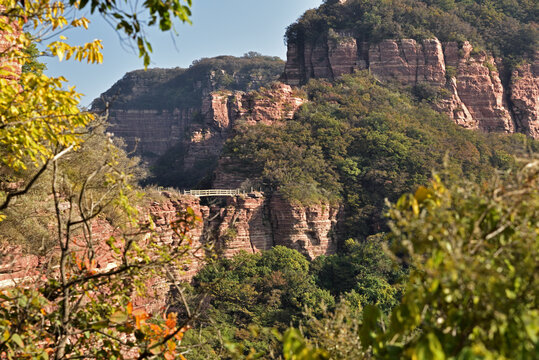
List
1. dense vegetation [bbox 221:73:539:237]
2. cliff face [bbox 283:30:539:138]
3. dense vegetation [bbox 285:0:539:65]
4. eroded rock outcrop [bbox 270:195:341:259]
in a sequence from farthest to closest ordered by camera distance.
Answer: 1. dense vegetation [bbox 285:0:539:65]
2. cliff face [bbox 283:30:539:138]
3. dense vegetation [bbox 221:73:539:237]
4. eroded rock outcrop [bbox 270:195:341:259]

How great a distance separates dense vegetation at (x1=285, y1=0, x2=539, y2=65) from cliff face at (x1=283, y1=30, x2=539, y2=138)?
3.83ft

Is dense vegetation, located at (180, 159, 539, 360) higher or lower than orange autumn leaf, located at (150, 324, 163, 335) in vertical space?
higher

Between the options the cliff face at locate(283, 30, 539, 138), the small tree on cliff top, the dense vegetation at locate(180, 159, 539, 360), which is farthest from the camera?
the cliff face at locate(283, 30, 539, 138)

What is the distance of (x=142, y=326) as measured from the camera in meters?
3.16

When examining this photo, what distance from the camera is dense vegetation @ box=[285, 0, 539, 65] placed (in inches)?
1544

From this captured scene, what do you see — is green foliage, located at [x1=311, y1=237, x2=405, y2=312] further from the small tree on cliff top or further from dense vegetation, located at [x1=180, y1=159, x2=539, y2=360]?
dense vegetation, located at [x1=180, y1=159, x2=539, y2=360]

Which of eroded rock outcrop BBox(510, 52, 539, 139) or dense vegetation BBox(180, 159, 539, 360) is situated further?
eroded rock outcrop BBox(510, 52, 539, 139)

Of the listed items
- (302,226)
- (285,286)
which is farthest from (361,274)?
(302,226)

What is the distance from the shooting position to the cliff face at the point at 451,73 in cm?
3775

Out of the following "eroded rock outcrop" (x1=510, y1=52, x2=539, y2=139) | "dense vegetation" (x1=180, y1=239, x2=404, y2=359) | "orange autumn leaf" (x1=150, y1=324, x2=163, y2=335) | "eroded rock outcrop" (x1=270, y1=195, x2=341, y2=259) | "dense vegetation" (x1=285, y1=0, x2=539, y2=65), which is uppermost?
"dense vegetation" (x1=285, y1=0, x2=539, y2=65)

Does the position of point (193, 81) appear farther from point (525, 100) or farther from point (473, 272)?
point (473, 272)

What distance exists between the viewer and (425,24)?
4006 centimetres

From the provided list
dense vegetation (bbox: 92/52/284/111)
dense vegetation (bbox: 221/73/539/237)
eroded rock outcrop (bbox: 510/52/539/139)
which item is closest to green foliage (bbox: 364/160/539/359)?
dense vegetation (bbox: 221/73/539/237)

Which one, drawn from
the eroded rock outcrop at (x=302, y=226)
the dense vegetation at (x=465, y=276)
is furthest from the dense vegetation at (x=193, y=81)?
the dense vegetation at (x=465, y=276)
